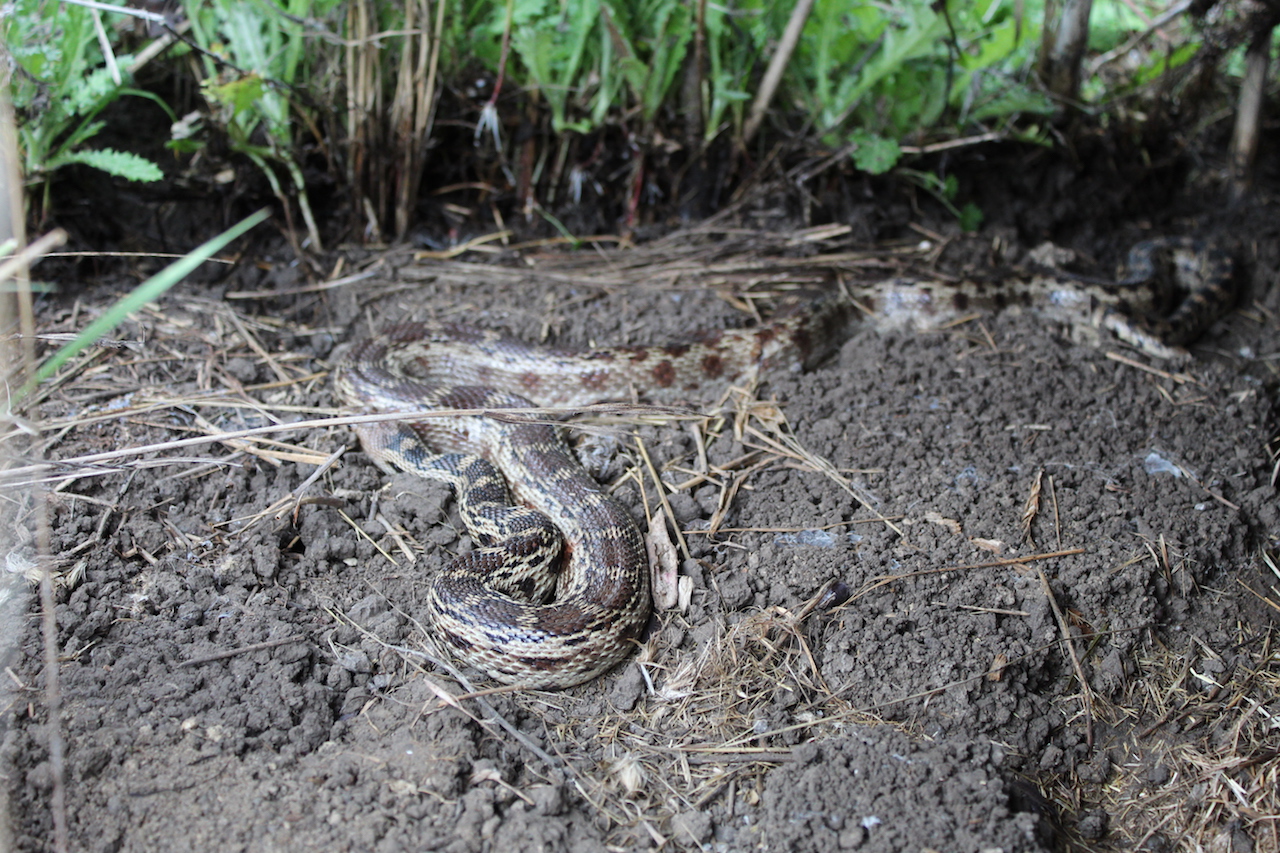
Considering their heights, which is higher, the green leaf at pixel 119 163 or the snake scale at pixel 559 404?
the green leaf at pixel 119 163

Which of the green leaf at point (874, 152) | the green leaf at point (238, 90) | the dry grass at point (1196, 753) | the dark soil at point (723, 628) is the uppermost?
the green leaf at point (238, 90)

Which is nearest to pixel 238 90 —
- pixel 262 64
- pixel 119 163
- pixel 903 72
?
pixel 262 64

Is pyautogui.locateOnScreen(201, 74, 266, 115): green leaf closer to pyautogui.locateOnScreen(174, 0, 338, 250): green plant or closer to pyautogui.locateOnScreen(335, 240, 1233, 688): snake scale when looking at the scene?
pyautogui.locateOnScreen(174, 0, 338, 250): green plant

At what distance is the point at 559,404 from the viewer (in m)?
4.88

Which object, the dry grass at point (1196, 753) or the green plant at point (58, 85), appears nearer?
the dry grass at point (1196, 753)

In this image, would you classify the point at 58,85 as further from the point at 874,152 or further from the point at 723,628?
the point at 874,152

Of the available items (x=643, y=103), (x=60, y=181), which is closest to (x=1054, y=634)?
(x=643, y=103)

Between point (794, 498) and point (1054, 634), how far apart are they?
1.18 meters

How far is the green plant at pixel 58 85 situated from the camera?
4.24 meters

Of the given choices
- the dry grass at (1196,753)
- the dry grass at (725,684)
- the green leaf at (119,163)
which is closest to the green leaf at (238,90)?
the green leaf at (119,163)

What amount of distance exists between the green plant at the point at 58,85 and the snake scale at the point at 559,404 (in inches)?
68.4

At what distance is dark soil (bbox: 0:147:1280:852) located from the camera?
2.62 metres

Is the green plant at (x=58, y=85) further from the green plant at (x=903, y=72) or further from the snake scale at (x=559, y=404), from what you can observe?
the green plant at (x=903, y=72)

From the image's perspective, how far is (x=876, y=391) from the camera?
14.7 ft
